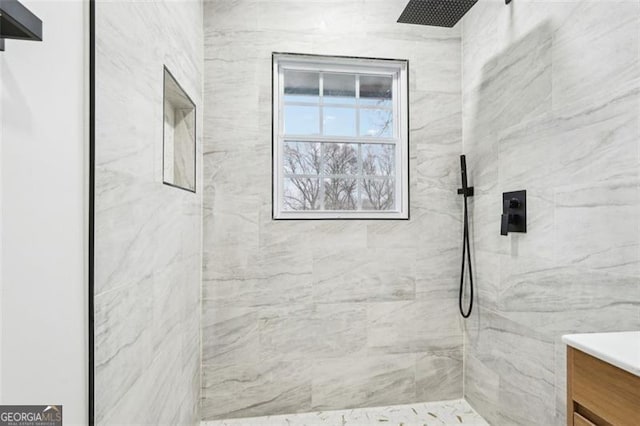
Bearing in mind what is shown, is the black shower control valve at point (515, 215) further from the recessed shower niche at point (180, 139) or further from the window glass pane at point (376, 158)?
the recessed shower niche at point (180, 139)

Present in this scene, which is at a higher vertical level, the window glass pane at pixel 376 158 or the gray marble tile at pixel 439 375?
the window glass pane at pixel 376 158

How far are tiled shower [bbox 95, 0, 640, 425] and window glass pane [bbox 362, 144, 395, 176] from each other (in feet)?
0.53

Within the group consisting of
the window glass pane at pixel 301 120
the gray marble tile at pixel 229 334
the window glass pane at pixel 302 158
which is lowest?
the gray marble tile at pixel 229 334

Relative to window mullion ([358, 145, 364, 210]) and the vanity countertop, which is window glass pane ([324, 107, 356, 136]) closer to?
window mullion ([358, 145, 364, 210])

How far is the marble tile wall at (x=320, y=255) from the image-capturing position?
7.71 feet

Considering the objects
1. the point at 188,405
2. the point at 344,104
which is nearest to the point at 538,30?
the point at 344,104

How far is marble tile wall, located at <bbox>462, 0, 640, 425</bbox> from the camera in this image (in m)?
1.43

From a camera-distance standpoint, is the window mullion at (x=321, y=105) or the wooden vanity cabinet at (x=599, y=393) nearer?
the wooden vanity cabinet at (x=599, y=393)

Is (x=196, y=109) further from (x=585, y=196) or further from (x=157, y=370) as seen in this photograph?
(x=585, y=196)
